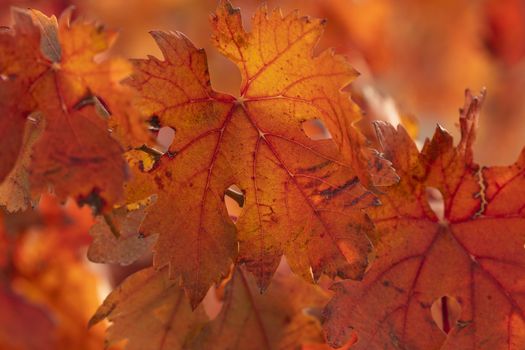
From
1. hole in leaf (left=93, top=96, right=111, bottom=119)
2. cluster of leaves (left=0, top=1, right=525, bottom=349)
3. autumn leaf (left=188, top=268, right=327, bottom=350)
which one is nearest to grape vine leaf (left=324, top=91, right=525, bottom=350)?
cluster of leaves (left=0, top=1, right=525, bottom=349)

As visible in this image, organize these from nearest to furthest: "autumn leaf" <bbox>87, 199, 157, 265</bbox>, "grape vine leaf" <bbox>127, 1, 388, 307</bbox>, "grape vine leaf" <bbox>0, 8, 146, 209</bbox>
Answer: "grape vine leaf" <bbox>0, 8, 146, 209</bbox>
"grape vine leaf" <bbox>127, 1, 388, 307</bbox>
"autumn leaf" <bbox>87, 199, 157, 265</bbox>

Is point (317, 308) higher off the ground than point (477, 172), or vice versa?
point (477, 172)

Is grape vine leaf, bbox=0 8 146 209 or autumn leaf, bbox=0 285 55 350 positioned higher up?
grape vine leaf, bbox=0 8 146 209

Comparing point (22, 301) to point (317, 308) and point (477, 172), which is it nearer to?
point (317, 308)

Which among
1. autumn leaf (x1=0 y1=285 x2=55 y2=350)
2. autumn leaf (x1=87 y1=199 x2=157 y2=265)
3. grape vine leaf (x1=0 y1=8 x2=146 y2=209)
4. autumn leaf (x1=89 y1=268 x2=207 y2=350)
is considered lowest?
autumn leaf (x1=0 y1=285 x2=55 y2=350)

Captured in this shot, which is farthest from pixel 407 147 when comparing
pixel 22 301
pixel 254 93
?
pixel 22 301

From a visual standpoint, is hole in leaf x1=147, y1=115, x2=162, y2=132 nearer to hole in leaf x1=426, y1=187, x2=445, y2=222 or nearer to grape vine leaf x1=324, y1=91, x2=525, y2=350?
grape vine leaf x1=324, y1=91, x2=525, y2=350

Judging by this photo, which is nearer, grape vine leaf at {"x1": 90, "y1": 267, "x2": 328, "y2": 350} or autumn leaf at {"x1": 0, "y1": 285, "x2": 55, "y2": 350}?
grape vine leaf at {"x1": 90, "y1": 267, "x2": 328, "y2": 350}

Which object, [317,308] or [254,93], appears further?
[317,308]
